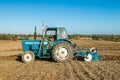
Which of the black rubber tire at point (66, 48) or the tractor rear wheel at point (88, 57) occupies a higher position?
the black rubber tire at point (66, 48)

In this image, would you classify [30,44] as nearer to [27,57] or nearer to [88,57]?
[27,57]

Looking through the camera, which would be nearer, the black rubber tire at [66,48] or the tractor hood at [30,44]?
the black rubber tire at [66,48]

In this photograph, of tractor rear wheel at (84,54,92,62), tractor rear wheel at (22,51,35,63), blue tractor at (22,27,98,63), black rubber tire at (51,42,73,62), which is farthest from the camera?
tractor rear wheel at (84,54,92,62)

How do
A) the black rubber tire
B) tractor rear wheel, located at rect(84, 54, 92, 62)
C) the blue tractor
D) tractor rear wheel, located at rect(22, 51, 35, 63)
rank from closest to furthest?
1. the black rubber tire
2. the blue tractor
3. tractor rear wheel, located at rect(22, 51, 35, 63)
4. tractor rear wheel, located at rect(84, 54, 92, 62)

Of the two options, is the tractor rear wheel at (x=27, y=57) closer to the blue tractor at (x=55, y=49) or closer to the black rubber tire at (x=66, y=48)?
the blue tractor at (x=55, y=49)

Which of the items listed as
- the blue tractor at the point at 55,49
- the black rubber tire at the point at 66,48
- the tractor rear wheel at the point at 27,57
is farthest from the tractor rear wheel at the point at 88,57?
the tractor rear wheel at the point at 27,57

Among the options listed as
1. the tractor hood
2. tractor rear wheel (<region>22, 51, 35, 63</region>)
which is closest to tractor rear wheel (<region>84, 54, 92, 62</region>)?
the tractor hood

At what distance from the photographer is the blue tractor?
42.6ft

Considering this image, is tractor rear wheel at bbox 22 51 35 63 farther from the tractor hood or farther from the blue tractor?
the tractor hood

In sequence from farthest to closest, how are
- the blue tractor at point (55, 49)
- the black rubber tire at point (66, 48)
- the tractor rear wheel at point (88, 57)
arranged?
1. the tractor rear wheel at point (88, 57)
2. the blue tractor at point (55, 49)
3. the black rubber tire at point (66, 48)

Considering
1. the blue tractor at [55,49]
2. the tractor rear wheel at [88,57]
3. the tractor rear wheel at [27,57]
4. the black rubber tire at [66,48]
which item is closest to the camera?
the black rubber tire at [66,48]

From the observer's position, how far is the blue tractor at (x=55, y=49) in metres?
13.0

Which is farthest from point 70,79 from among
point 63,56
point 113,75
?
point 63,56

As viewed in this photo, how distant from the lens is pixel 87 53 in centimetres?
1366
